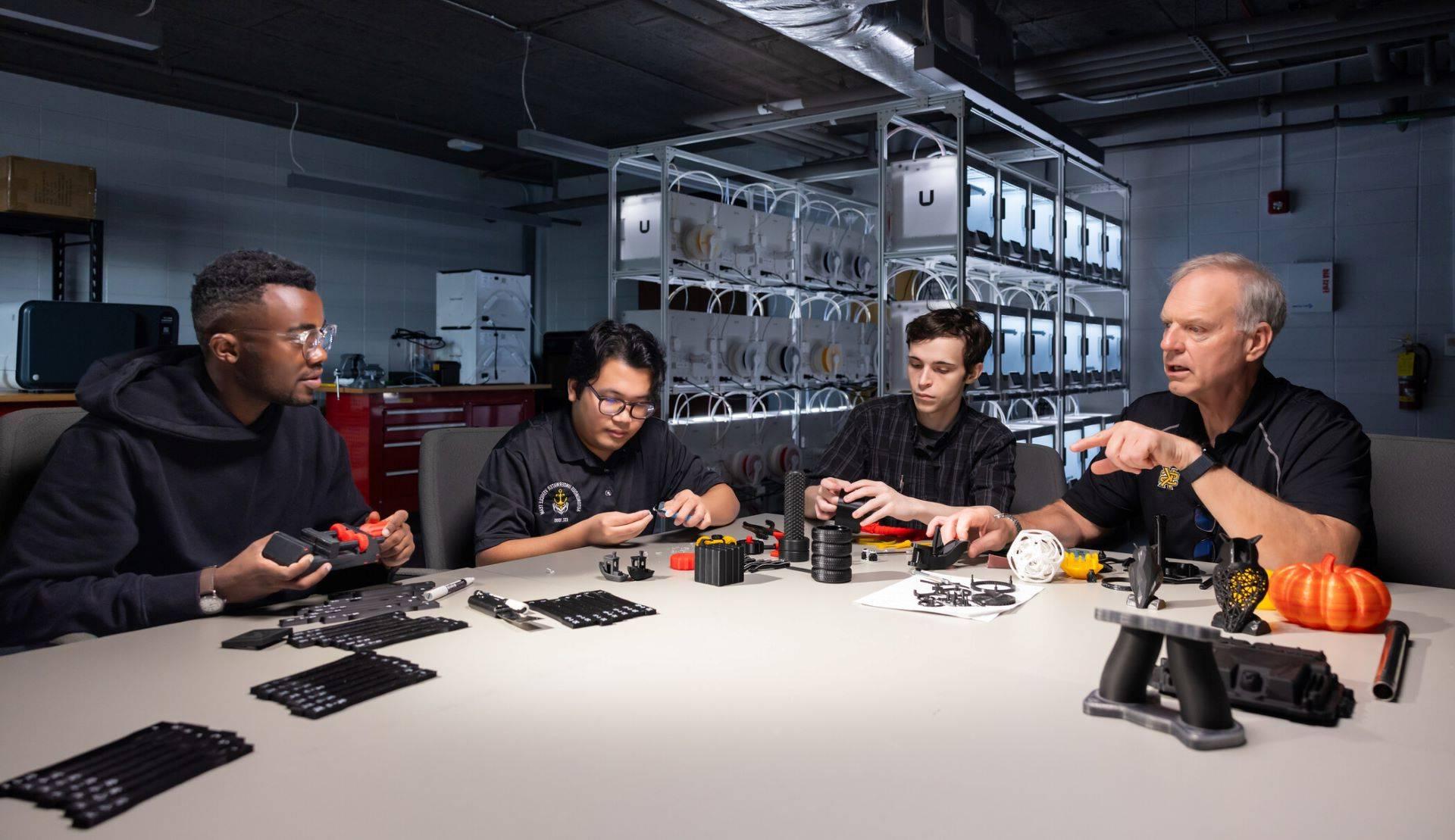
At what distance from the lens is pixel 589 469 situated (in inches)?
91.6

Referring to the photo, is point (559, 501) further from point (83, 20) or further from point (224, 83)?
point (224, 83)

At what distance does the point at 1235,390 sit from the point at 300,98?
22.2 ft

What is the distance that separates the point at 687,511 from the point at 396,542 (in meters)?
0.64

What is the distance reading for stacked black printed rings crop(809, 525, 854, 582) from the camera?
170 centimetres

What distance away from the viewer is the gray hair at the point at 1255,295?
1.95m

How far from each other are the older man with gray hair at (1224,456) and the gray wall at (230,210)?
6968mm

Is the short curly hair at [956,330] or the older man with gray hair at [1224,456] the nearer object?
the older man with gray hair at [1224,456]

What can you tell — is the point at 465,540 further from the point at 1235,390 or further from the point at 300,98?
the point at 300,98

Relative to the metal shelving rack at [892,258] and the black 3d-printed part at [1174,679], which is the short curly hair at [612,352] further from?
the metal shelving rack at [892,258]

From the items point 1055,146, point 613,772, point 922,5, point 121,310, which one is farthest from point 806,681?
point 121,310

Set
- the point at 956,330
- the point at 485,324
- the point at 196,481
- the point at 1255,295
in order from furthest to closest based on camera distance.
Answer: the point at 485,324
the point at 956,330
the point at 1255,295
the point at 196,481

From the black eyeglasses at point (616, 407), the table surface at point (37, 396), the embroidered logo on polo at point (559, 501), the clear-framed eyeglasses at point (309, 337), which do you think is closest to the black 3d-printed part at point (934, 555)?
the black eyeglasses at point (616, 407)

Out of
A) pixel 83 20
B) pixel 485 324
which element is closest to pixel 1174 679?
pixel 83 20

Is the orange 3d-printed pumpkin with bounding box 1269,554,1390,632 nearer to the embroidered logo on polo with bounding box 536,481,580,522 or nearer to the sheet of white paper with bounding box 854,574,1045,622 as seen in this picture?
the sheet of white paper with bounding box 854,574,1045,622
